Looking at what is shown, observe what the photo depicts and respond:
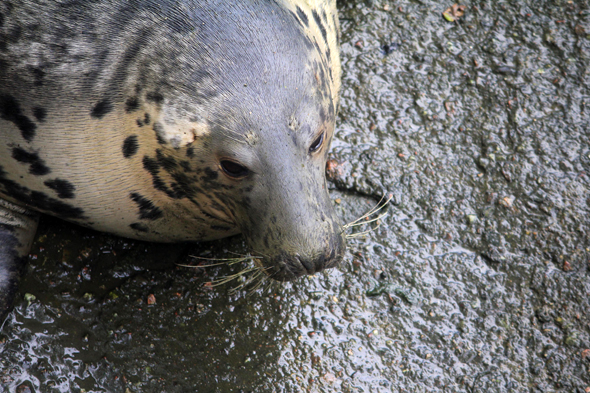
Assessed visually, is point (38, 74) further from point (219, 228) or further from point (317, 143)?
point (317, 143)

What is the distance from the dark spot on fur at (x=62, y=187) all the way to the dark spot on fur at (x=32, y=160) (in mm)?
53

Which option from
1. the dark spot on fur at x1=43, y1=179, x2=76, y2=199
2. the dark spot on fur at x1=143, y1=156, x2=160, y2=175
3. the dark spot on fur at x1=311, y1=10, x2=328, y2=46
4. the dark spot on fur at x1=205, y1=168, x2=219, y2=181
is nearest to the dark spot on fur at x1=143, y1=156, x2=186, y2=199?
the dark spot on fur at x1=143, y1=156, x2=160, y2=175

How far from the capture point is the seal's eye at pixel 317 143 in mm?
2282

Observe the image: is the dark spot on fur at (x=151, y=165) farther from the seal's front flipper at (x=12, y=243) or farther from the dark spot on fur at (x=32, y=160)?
the seal's front flipper at (x=12, y=243)

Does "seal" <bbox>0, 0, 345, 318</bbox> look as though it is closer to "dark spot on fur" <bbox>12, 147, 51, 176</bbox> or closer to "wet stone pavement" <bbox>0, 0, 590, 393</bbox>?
"dark spot on fur" <bbox>12, 147, 51, 176</bbox>

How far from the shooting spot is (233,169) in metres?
2.23

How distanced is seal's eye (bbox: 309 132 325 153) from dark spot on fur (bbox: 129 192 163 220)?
81 cm

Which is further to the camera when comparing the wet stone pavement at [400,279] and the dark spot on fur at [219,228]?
the dark spot on fur at [219,228]

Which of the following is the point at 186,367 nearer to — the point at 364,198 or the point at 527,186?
the point at 364,198

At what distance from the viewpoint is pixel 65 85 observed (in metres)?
2.33

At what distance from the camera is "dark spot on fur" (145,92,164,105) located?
2.23 m

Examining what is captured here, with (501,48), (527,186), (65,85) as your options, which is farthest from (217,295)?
(501,48)

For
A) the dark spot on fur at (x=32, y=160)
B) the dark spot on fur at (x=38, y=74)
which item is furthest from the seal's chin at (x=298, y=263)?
the dark spot on fur at (x=38, y=74)

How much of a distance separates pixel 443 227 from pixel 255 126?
1361 millimetres
